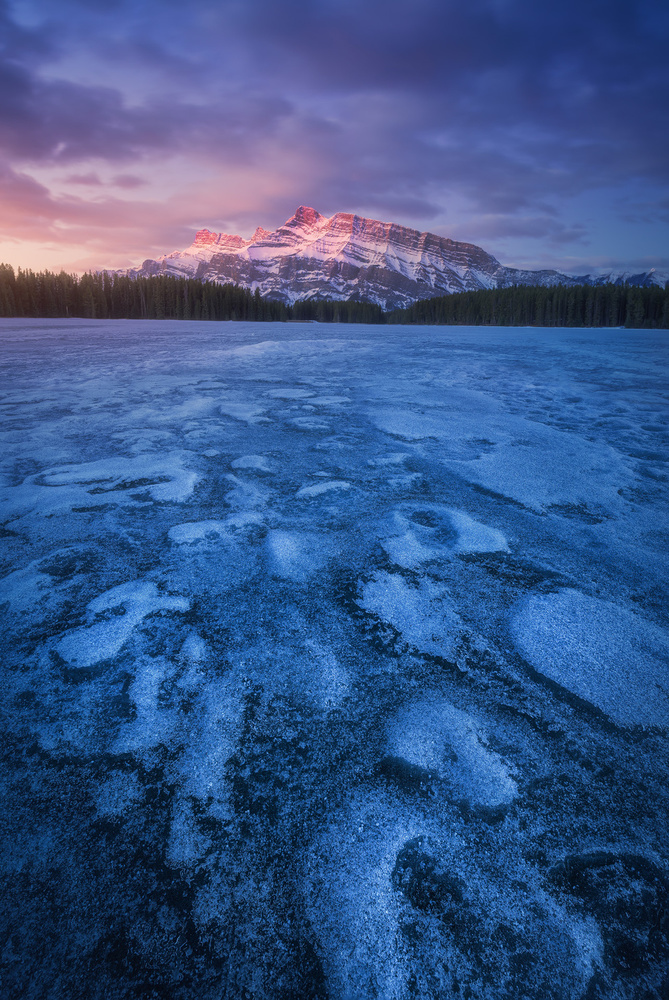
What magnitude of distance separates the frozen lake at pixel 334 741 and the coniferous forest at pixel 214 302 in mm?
68514

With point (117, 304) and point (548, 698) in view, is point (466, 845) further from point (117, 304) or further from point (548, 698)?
point (117, 304)

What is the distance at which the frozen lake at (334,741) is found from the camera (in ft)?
2.60

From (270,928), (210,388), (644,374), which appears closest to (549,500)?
(270,928)

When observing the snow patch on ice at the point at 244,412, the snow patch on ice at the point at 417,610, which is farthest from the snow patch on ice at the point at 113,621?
the snow patch on ice at the point at 244,412

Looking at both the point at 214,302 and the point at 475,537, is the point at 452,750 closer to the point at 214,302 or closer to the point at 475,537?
the point at 475,537

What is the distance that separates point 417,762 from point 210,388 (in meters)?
5.99

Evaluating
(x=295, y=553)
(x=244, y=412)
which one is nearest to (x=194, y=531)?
(x=295, y=553)

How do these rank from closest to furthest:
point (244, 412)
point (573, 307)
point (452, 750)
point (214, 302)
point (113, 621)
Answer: point (452, 750), point (113, 621), point (244, 412), point (573, 307), point (214, 302)

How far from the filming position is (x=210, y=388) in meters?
6.28

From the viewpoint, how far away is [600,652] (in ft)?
4.71

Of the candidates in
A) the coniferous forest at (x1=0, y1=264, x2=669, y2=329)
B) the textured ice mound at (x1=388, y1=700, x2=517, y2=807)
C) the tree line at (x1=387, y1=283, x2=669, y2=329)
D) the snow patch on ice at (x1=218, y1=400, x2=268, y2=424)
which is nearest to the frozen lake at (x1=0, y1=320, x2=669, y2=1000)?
the textured ice mound at (x1=388, y1=700, x2=517, y2=807)

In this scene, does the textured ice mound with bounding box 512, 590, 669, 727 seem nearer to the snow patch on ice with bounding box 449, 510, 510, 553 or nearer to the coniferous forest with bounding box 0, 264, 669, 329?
the snow patch on ice with bounding box 449, 510, 510, 553

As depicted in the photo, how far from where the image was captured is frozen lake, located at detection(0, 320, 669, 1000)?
0.79 m

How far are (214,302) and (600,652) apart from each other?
72.0 m
